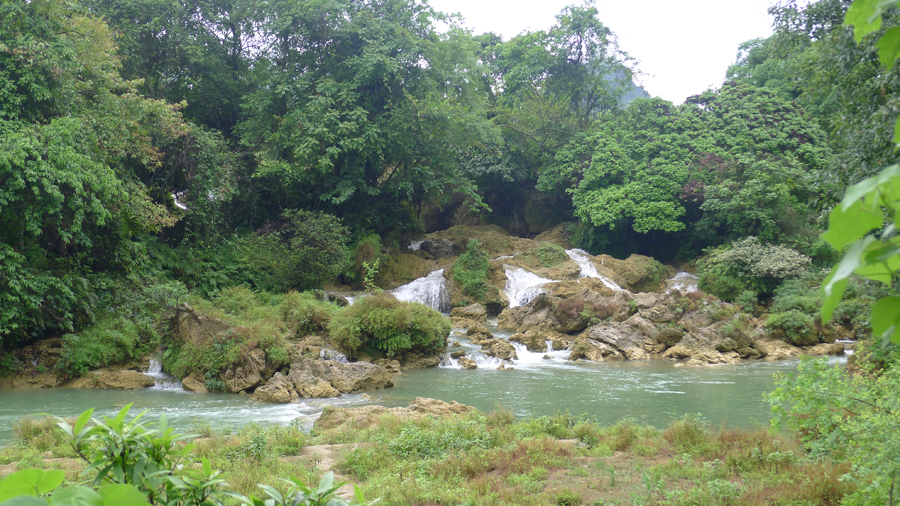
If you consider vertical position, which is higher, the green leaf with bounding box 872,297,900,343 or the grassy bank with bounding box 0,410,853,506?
the green leaf with bounding box 872,297,900,343

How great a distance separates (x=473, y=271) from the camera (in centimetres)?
2364

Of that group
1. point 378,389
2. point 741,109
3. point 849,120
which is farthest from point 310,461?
point 741,109

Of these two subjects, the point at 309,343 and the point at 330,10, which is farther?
the point at 330,10

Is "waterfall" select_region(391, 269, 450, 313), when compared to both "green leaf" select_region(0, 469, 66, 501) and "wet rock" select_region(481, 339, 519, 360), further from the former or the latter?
"green leaf" select_region(0, 469, 66, 501)

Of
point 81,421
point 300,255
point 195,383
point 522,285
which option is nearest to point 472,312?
point 522,285

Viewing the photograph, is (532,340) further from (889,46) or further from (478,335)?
(889,46)

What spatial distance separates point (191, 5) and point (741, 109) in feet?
82.1

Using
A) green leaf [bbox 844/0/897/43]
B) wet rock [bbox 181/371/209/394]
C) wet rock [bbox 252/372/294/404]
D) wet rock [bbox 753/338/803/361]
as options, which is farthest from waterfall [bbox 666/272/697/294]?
green leaf [bbox 844/0/897/43]

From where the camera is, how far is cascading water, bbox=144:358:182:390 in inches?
509

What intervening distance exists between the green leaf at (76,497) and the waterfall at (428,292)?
837 inches

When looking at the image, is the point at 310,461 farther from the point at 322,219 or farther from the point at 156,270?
the point at 322,219

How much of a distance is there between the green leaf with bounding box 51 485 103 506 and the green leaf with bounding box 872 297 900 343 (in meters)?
1.29

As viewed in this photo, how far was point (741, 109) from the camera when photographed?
28.5 metres

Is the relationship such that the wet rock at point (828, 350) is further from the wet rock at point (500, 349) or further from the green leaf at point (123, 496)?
the green leaf at point (123, 496)
